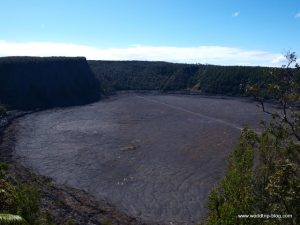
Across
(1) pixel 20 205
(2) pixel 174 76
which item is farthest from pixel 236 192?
(2) pixel 174 76

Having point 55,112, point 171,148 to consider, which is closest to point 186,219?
point 171,148

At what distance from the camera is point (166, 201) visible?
35.8 metres

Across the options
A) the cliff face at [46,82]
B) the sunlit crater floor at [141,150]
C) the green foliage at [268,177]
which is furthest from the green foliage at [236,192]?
the cliff face at [46,82]

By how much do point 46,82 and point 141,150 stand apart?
1848 inches

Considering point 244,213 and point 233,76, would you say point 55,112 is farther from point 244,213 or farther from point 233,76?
point 244,213

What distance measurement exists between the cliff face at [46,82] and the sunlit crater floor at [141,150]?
21.3ft

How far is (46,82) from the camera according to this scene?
305 ft

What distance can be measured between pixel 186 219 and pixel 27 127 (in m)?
38.2

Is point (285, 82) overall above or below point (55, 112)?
above

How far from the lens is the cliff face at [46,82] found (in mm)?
83500

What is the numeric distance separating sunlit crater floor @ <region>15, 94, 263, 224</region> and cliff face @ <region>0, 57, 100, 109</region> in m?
6.49

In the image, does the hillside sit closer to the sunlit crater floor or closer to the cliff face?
the cliff face

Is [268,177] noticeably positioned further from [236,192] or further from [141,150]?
[141,150]

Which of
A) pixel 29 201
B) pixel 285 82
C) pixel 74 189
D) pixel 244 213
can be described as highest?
pixel 285 82
